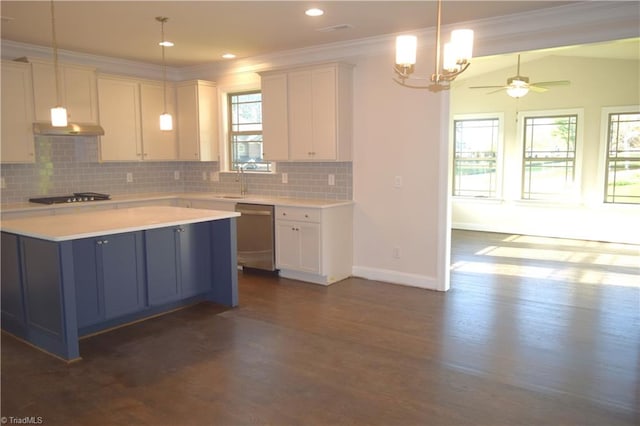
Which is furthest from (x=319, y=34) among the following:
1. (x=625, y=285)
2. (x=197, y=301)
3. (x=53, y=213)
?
(x=625, y=285)

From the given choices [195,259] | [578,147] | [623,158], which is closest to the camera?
[195,259]

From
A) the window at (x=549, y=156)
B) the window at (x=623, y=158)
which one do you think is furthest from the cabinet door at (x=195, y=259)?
the window at (x=623, y=158)

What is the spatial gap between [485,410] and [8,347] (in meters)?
3.38

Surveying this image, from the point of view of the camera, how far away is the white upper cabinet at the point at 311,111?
534 centimetres

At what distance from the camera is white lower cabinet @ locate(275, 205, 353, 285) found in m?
5.29

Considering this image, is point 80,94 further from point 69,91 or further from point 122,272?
point 122,272

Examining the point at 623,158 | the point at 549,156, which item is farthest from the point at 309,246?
the point at 623,158

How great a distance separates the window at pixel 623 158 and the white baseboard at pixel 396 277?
474 centimetres

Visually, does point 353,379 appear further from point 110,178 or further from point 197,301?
point 110,178

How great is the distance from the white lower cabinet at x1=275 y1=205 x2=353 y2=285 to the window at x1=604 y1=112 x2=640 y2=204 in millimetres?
5083

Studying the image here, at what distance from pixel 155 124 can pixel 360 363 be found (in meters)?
4.70

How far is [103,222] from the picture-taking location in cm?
385

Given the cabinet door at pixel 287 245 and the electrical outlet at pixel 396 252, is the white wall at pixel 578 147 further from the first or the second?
the cabinet door at pixel 287 245

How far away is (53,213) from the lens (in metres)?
5.29
